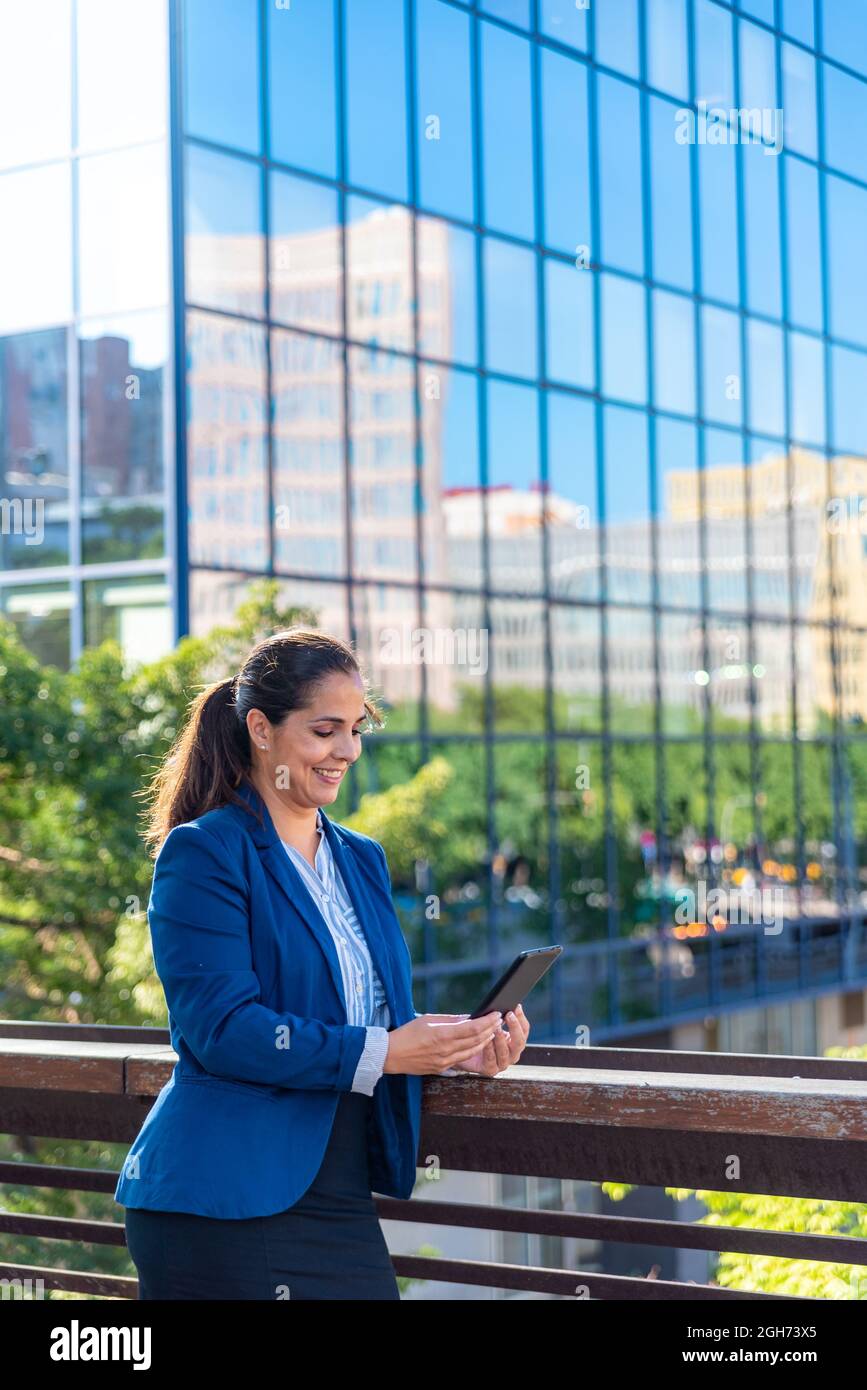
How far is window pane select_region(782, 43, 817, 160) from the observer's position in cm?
2705

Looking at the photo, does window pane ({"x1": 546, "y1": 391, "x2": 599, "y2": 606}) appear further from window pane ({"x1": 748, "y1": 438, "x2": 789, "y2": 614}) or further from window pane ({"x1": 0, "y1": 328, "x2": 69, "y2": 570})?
window pane ({"x1": 0, "y1": 328, "x2": 69, "y2": 570})

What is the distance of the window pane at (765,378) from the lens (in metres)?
26.1

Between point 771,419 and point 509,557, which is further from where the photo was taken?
point 771,419

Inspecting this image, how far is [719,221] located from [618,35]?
10.3 ft

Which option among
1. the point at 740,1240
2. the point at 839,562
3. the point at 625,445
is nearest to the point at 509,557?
the point at 625,445

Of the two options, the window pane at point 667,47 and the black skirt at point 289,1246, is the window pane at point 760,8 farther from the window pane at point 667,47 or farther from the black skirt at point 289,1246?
the black skirt at point 289,1246

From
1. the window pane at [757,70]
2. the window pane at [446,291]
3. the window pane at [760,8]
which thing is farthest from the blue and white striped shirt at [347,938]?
the window pane at [760,8]

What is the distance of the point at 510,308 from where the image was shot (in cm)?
2138

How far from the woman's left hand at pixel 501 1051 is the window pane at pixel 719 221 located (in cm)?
2314

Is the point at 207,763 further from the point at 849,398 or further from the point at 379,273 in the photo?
the point at 849,398

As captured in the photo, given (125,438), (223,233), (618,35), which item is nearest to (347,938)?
(125,438)
